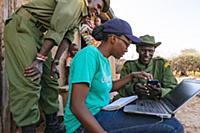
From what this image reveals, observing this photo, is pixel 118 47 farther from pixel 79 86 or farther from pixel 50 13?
pixel 50 13

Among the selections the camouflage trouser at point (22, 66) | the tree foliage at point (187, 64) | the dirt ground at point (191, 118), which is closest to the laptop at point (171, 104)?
the camouflage trouser at point (22, 66)

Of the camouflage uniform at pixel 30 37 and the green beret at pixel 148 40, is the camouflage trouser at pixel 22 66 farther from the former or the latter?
the green beret at pixel 148 40

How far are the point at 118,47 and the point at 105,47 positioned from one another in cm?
8

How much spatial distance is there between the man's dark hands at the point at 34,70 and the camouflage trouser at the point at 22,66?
29 millimetres

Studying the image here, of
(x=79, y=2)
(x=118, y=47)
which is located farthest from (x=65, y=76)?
(x=118, y=47)

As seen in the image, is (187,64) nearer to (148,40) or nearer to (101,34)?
(148,40)

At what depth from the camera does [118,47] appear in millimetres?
1943

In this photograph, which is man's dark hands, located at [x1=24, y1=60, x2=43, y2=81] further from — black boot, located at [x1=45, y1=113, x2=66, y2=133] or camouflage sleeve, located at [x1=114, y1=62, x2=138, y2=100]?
camouflage sleeve, located at [x1=114, y1=62, x2=138, y2=100]

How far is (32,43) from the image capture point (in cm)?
224

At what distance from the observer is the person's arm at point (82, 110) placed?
1622 millimetres

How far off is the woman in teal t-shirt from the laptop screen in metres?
0.13

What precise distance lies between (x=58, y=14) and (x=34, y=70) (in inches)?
15.9

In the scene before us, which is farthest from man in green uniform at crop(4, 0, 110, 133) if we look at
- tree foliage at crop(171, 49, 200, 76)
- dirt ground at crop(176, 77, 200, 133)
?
tree foliage at crop(171, 49, 200, 76)

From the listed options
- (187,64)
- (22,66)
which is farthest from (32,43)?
(187,64)
